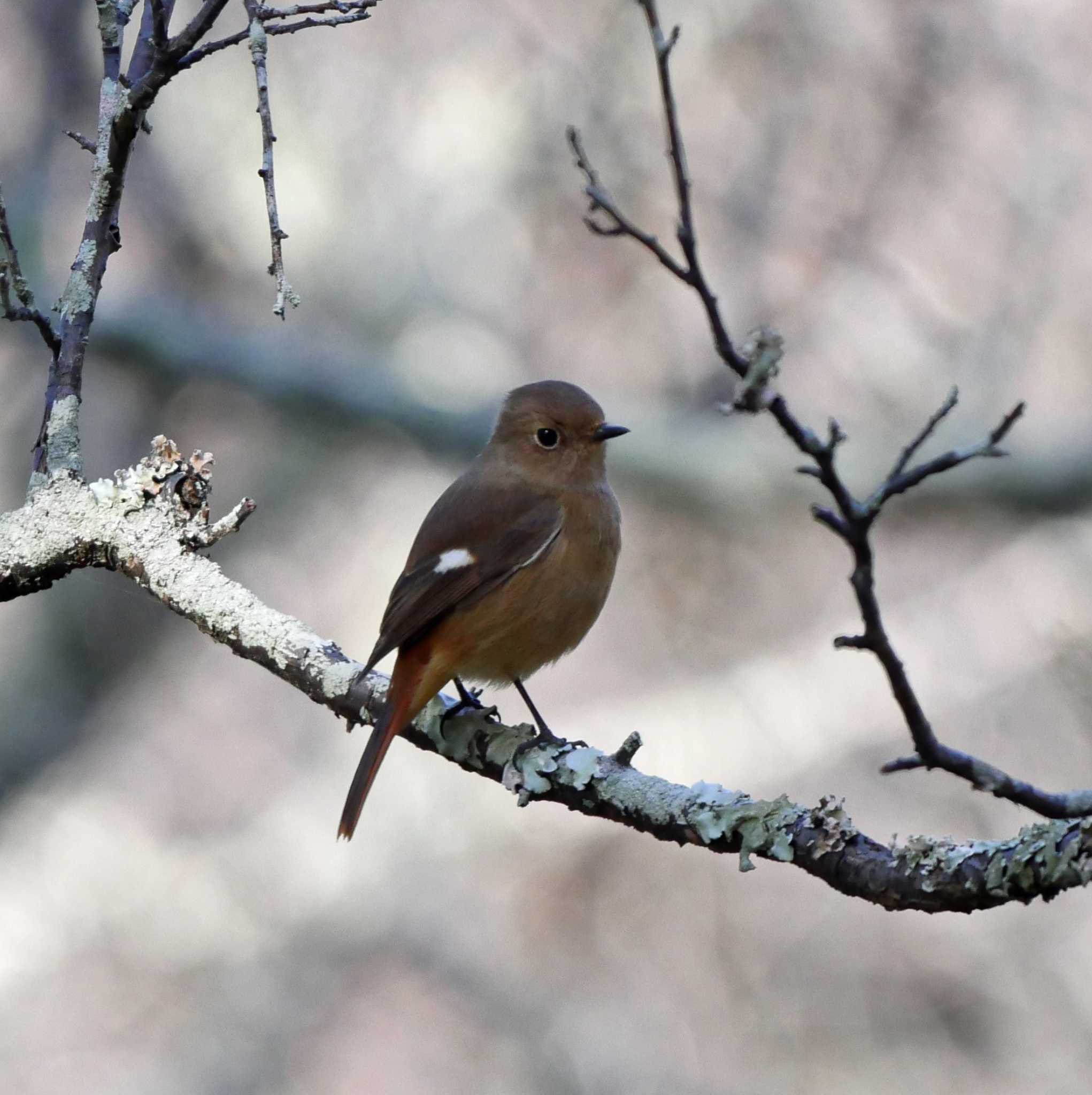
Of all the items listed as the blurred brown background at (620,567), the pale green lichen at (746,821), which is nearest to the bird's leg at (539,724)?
the pale green lichen at (746,821)

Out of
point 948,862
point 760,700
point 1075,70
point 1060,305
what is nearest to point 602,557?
point 948,862

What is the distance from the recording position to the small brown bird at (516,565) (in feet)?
11.7

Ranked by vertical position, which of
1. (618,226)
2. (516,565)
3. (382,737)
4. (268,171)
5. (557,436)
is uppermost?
(557,436)

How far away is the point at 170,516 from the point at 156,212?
506 centimetres

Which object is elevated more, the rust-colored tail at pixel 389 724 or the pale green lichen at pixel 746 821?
the rust-colored tail at pixel 389 724

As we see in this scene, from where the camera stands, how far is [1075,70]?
7238mm

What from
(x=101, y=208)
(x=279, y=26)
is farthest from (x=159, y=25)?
(x=101, y=208)

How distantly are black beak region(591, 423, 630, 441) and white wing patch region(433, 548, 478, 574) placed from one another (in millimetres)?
551

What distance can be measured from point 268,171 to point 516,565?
1.49m

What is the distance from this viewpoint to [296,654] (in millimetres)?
3086

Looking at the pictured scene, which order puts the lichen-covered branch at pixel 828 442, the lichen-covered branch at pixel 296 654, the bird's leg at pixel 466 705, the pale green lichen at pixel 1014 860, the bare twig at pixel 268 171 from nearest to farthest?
the lichen-covered branch at pixel 828 442
the pale green lichen at pixel 1014 860
the bare twig at pixel 268 171
the lichen-covered branch at pixel 296 654
the bird's leg at pixel 466 705

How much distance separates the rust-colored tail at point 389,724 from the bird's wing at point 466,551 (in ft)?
0.36

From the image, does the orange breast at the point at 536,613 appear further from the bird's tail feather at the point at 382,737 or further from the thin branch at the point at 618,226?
the thin branch at the point at 618,226

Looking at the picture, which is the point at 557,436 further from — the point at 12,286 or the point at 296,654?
the point at 12,286
